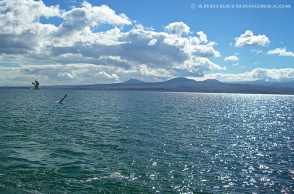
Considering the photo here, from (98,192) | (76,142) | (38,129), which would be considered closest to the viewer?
(98,192)

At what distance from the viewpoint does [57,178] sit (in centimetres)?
2092

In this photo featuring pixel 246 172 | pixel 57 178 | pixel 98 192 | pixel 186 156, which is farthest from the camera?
pixel 186 156

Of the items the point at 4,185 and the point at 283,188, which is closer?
the point at 4,185

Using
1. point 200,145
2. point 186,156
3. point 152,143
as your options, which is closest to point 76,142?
point 152,143

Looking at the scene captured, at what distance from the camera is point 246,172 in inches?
981

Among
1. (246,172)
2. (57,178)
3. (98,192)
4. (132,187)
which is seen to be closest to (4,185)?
(57,178)

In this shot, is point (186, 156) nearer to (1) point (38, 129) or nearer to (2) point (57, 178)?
(2) point (57, 178)

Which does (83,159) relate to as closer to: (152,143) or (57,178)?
(57,178)

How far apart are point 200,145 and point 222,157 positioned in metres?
6.08

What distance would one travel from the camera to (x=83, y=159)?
26.4m

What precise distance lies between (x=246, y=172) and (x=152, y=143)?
46.5 ft

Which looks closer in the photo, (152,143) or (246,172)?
(246,172)

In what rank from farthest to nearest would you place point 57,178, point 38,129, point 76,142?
1. point 38,129
2. point 76,142
3. point 57,178

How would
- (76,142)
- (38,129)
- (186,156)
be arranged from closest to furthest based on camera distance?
(186,156) → (76,142) → (38,129)
